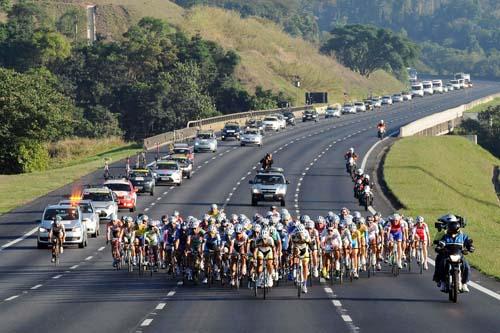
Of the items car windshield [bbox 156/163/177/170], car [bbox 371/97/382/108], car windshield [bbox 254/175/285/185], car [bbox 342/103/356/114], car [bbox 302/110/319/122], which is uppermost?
car [bbox 371/97/382/108]

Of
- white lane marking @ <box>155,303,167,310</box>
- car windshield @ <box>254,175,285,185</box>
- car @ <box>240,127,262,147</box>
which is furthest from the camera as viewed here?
car @ <box>240,127,262,147</box>

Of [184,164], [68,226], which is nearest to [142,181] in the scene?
[184,164]

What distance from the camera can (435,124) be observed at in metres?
142

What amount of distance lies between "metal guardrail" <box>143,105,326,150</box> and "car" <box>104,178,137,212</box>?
139 feet

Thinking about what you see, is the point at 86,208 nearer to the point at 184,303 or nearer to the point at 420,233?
the point at 420,233

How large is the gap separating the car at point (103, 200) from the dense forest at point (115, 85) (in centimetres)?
4330

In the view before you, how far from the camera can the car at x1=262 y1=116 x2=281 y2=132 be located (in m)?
130

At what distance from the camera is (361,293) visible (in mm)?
33250

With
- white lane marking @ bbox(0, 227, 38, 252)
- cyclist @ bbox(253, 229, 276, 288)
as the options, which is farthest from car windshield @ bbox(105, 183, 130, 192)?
cyclist @ bbox(253, 229, 276, 288)

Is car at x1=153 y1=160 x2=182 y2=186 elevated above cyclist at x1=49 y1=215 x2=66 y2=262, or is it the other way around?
car at x1=153 y1=160 x2=182 y2=186

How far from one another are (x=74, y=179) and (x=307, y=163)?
18020 mm

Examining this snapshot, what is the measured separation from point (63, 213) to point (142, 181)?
21.2m

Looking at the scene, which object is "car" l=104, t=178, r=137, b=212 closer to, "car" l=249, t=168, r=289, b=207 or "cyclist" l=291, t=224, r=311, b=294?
"car" l=249, t=168, r=289, b=207

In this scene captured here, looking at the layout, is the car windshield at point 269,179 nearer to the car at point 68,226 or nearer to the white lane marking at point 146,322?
the car at point 68,226
